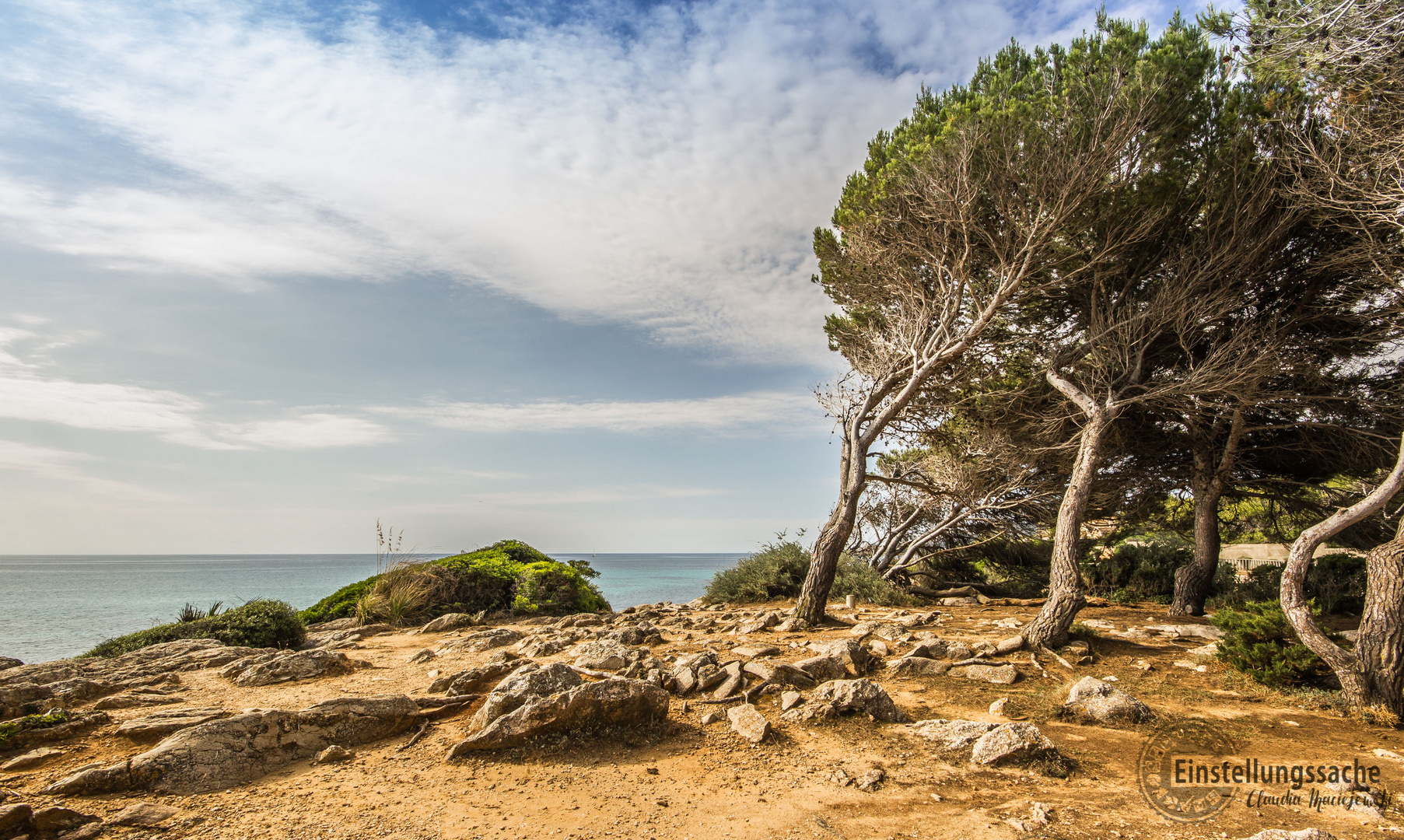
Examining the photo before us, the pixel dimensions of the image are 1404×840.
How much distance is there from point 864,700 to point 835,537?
527 centimetres

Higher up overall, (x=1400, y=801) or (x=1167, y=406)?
(x=1167, y=406)

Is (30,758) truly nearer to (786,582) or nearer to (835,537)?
(835,537)

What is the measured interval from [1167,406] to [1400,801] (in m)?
8.44

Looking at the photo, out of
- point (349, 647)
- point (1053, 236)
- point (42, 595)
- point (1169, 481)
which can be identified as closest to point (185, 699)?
point (349, 647)

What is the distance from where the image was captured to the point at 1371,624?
231 inches

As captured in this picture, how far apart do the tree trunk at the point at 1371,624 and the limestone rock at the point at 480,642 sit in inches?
368

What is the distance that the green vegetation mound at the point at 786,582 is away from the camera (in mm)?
→ 13750

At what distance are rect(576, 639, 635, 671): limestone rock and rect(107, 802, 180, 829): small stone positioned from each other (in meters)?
3.58

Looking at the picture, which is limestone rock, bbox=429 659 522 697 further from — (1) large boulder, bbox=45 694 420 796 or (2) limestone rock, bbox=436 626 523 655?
(2) limestone rock, bbox=436 626 523 655

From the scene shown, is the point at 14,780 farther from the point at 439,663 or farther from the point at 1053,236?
the point at 1053,236

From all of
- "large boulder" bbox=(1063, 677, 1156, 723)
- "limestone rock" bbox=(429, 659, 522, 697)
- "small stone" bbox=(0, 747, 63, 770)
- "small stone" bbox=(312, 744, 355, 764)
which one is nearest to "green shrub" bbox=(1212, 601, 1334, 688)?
"large boulder" bbox=(1063, 677, 1156, 723)

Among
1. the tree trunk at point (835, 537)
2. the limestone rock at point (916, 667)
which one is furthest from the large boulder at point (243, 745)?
the tree trunk at point (835, 537)

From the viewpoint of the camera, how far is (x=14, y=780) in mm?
3742

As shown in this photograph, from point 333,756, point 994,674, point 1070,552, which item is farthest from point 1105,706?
point 333,756
